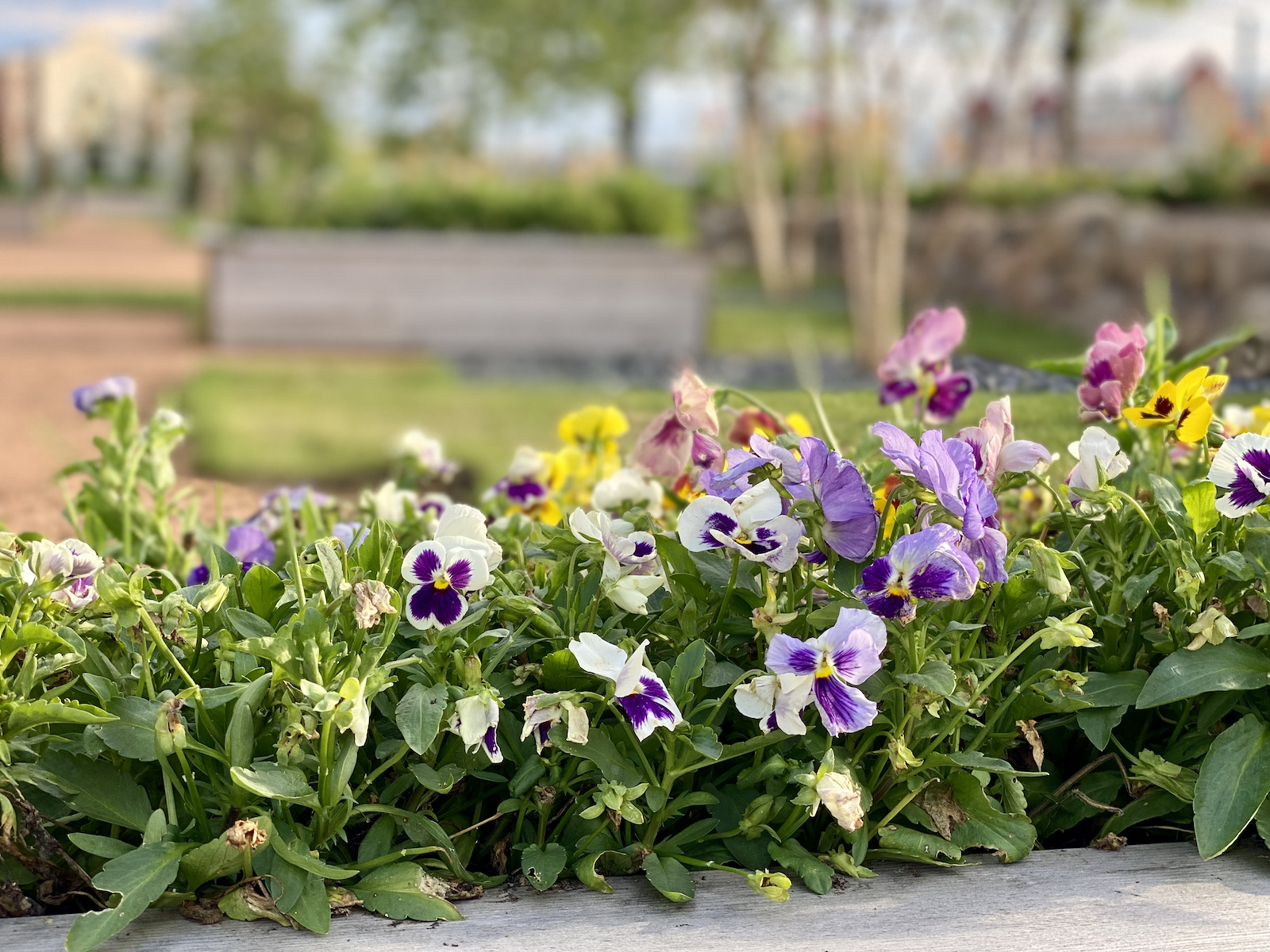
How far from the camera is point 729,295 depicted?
15.7m

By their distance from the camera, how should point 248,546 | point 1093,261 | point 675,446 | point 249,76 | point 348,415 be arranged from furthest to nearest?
point 249,76 → point 1093,261 → point 348,415 → point 248,546 → point 675,446

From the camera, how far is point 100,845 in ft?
4.09

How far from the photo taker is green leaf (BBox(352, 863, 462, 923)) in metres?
1.24

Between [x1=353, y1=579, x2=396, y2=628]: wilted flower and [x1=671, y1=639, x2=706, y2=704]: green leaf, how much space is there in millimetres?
285

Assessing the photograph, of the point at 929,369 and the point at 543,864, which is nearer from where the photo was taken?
the point at 543,864

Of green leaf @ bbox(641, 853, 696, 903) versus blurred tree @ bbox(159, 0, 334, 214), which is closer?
green leaf @ bbox(641, 853, 696, 903)

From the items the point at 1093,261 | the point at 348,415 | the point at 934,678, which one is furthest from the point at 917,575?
the point at 1093,261

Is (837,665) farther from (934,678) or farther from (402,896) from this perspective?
(402,896)

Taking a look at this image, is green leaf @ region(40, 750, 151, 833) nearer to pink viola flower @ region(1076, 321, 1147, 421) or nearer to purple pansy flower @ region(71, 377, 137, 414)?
purple pansy flower @ region(71, 377, 137, 414)

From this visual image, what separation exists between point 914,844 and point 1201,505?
1.54 ft

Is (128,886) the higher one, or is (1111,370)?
(1111,370)

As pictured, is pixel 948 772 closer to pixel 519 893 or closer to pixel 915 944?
pixel 915 944

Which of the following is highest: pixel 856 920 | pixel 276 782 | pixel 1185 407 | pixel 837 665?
pixel 1185 407

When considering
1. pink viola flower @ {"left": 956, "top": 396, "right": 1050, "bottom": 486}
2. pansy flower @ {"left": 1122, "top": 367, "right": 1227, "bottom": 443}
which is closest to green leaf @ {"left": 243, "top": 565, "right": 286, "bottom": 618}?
pink viola flower @ {"left": 956, "top": 396, "right": 1050, "bottom": 486}
